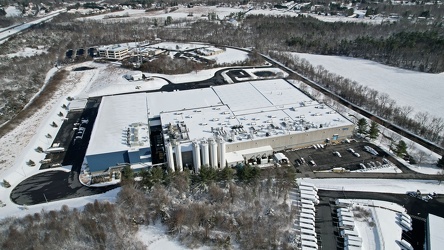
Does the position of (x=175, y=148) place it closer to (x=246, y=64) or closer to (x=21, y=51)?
(x=246, y=64)

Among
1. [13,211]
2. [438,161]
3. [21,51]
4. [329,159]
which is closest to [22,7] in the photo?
[21,51]

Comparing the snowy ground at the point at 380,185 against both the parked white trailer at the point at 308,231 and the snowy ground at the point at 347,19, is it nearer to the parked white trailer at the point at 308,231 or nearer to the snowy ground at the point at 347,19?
the parked white trailer at the point at 308,231

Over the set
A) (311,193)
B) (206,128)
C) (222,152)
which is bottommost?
(311,193)

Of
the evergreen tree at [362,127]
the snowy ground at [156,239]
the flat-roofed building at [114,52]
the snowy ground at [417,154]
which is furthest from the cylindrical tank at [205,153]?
the flat-roofed building at [114,52]

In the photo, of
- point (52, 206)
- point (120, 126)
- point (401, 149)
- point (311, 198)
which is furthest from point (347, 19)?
point (52, 206)

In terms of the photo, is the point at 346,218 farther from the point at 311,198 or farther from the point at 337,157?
the point at 337,157
